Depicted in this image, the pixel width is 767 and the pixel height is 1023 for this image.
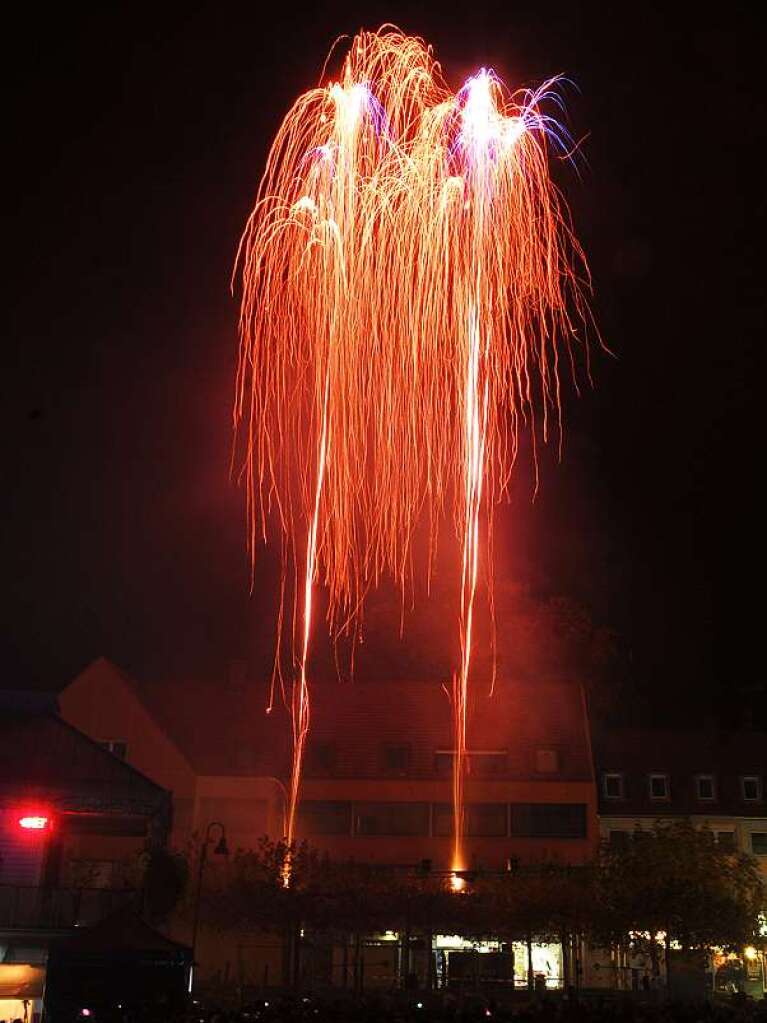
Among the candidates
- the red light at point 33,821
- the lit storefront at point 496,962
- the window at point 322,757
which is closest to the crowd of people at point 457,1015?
the red light at point 33,821

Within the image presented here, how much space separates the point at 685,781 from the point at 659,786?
3.94ft

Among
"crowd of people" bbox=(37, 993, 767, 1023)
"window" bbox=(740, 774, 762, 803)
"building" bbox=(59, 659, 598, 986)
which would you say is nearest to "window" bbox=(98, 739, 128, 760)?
"building" bbox=(59, 659, 598, 986)

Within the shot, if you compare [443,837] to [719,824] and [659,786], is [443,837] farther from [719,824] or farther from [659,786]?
[719,824]

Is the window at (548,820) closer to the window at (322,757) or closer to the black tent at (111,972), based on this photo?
the window at (322,757)

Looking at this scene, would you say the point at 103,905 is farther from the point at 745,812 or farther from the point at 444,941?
the point at 745,812

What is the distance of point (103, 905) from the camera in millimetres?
32250

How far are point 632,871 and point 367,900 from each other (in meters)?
9.16

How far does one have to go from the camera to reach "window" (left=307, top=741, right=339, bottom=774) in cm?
5388

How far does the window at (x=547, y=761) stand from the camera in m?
53.2

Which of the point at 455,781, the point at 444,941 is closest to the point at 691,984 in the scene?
the point at 444,941

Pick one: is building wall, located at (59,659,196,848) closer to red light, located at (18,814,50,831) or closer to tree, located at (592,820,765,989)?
tree, located at (592,820,765,989)

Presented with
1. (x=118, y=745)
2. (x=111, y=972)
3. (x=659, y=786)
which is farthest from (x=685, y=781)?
(x=111, y=972)

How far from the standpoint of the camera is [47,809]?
3269cm

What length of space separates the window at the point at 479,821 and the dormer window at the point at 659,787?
8.31m
